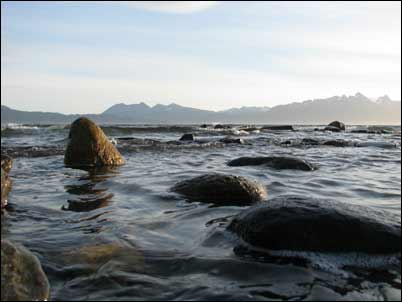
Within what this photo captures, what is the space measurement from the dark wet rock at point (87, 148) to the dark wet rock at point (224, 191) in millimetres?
5120

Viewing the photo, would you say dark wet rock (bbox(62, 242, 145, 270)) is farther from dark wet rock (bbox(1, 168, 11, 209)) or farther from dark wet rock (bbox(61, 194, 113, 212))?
dark wet rock (bbox(61, 194, 113, 212))

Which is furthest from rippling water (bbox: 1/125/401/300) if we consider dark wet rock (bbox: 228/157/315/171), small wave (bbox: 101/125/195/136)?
small wave (bbox: 101/125/195/136)

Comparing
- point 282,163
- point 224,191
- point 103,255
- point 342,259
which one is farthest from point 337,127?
point 103,255

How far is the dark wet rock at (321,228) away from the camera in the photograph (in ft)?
15.5

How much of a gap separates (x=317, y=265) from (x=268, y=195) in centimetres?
353

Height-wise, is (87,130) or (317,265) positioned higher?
(87,130)

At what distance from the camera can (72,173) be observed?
10977mm

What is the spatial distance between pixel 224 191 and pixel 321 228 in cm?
269

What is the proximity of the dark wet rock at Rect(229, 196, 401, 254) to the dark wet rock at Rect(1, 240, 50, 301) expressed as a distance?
229 centimetres

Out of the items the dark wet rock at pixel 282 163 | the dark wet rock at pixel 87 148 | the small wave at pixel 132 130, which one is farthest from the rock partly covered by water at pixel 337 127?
the dark wet rock at pixel 87 148

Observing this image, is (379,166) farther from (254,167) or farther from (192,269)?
(192,269)

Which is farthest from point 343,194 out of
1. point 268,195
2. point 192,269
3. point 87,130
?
point 87,130

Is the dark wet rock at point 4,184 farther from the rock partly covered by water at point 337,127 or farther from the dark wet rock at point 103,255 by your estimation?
the rock partly covered by water at point 337,127

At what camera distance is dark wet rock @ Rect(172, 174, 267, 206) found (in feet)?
23.9
